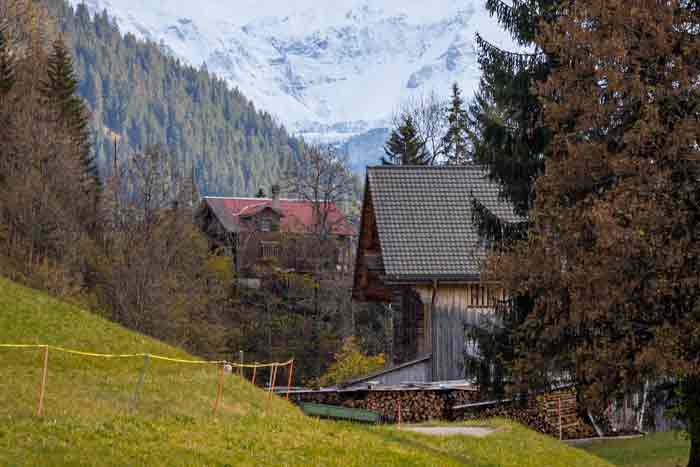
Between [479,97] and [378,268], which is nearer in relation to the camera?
[378,268]

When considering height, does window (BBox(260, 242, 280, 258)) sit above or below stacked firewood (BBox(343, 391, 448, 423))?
above

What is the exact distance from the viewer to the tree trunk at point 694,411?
776 inches

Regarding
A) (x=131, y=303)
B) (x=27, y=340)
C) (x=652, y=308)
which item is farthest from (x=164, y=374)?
(x=131, y=303)

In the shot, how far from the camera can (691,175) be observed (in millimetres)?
18859

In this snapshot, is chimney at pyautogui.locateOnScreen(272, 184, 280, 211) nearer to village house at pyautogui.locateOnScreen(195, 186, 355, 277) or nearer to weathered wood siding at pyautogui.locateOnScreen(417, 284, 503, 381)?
village house at pyautogui.locateOnScreen(195, 186, 355, 277)

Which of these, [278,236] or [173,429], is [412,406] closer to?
[173,429]

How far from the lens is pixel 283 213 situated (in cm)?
8806

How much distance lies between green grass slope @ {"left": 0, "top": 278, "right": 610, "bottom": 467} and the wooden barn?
8640 millimetres

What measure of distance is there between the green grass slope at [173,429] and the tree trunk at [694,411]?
2.06 meters

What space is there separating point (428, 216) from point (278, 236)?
1545 inches

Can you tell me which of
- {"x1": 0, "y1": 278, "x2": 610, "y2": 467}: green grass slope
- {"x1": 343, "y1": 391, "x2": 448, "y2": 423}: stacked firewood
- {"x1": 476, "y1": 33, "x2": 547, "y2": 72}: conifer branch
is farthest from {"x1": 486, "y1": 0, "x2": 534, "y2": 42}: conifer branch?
{"x1": 343, "y1": 391, "x2": 448, "y2": 423}: stacked firewood

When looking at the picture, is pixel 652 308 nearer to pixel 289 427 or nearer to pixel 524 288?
pixel 524 288

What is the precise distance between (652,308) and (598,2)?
5796 mm

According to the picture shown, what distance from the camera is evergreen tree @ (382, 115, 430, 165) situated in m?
73.1
